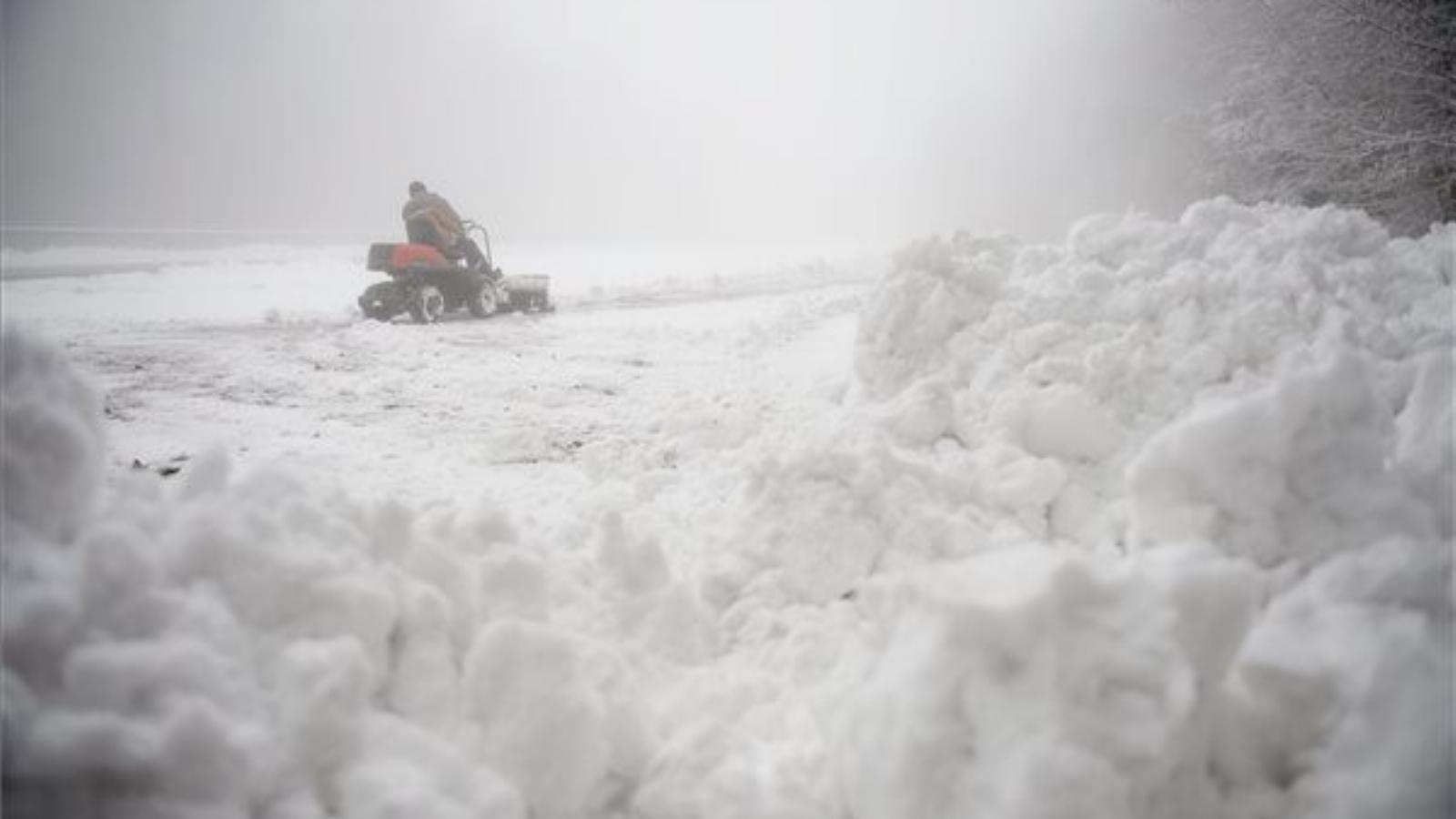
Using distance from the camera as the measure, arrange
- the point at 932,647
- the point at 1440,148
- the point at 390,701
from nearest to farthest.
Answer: the point at 932,647 < the point at 390,701 < the point at 1440,148

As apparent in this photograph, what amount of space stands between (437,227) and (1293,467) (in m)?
13.8

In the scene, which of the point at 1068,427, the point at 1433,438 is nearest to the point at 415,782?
the point at 1068,427

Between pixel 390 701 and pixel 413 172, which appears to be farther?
pixel 413 172

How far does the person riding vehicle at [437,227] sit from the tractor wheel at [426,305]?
1035 millimetres

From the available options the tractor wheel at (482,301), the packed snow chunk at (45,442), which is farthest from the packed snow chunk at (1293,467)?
the tractor wheel at (482,301)

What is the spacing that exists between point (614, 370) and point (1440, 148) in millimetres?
11490

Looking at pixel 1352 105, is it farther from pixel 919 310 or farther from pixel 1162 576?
pixel 1162 576

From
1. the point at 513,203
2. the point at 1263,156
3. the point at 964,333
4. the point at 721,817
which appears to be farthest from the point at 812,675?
the point at 513,203

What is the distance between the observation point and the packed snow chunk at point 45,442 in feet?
6.85

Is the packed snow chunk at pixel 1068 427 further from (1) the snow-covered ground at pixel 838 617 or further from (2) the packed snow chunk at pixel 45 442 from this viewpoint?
(2) the packed snow chunk at pixel 45 442

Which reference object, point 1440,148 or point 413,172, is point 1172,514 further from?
point 413,172

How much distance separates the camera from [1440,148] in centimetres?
1034

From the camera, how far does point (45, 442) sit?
216 centimetres

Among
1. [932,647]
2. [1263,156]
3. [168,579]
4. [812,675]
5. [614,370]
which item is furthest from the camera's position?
[1263,156]
